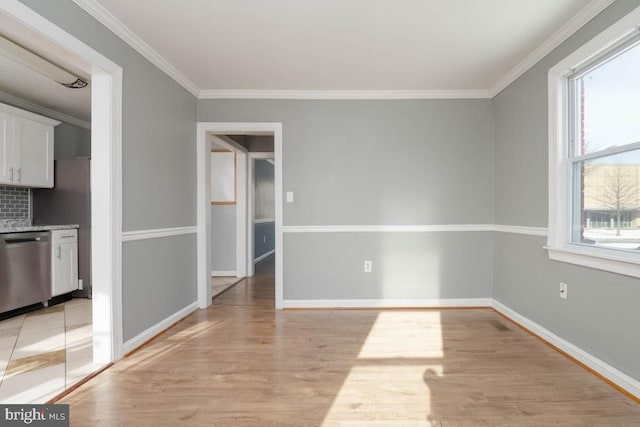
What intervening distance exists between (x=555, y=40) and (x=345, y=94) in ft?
6.28

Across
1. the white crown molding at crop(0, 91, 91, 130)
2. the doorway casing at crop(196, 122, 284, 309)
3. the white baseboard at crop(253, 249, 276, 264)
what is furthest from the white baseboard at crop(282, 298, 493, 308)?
the white crown molding at crop(0, 91, 91, 130)

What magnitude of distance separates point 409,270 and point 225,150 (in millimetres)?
3568

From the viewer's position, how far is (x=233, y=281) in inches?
201

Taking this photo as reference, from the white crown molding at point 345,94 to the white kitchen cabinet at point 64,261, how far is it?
2.36 m

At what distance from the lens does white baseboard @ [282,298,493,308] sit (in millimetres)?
3752

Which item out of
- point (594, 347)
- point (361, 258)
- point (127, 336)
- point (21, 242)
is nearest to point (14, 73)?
point (21, 242)

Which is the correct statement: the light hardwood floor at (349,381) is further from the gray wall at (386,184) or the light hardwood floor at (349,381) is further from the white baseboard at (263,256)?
the white baseboard at (263,256)

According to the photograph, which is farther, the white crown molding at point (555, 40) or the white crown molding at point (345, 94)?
the white crown molding at point (345, 94)

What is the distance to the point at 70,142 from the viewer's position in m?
4.84

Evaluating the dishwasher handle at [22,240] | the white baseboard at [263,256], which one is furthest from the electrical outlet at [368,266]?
the dishwasher handle at [22,240]

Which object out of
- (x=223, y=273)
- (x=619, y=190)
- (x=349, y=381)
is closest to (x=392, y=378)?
(x=349, y=381)

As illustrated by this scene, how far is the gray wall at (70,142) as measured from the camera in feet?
15.2

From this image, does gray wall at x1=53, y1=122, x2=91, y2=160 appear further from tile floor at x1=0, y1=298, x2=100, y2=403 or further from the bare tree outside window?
the bare tree outside window

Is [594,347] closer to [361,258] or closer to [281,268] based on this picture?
[361,258]
